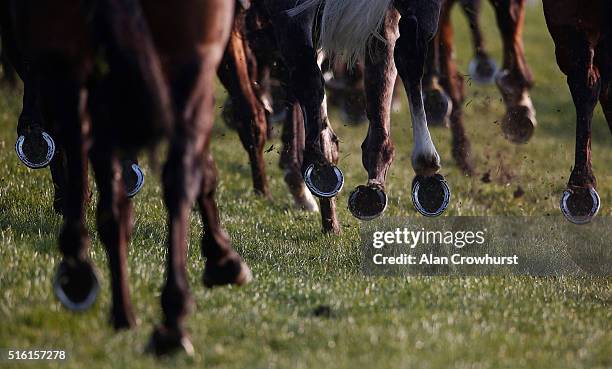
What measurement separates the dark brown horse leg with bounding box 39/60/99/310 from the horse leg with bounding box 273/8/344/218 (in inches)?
113

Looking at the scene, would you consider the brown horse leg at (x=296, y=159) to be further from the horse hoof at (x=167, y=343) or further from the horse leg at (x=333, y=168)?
the horse hoof at (x=167, y=343)

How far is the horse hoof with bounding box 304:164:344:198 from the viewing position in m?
7.89

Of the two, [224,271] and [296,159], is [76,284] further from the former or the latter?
[296,159]

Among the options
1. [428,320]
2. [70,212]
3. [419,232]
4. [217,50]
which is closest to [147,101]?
[217,50]

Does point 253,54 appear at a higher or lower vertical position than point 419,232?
higher

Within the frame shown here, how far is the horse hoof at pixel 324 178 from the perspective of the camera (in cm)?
789

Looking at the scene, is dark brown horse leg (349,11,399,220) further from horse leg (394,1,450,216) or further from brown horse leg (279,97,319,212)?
brown horse leg (279,97,319,212)

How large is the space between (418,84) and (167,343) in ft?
11.3

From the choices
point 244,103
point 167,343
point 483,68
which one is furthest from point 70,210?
point 483,68

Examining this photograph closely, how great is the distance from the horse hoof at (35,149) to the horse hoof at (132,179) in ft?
2.00

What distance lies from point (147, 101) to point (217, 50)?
541mm

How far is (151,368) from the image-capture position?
15.2ft

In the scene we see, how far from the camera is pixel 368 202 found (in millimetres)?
7809

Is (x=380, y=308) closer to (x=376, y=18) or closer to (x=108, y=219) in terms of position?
(x=108, y=219)
